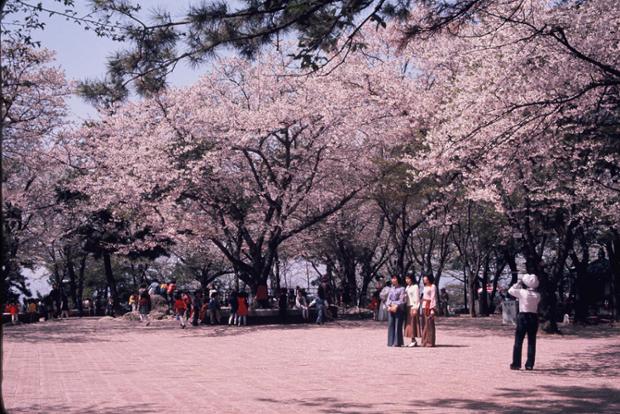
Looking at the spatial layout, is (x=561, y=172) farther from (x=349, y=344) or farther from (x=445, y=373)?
(x=445, y=373)

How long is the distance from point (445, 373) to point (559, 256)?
39.7 feet

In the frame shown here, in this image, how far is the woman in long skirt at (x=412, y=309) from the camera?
56.7ft

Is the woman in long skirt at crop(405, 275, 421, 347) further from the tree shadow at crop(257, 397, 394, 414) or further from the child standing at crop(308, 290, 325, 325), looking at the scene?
the child standing at crop(308, 290, 325, 325)

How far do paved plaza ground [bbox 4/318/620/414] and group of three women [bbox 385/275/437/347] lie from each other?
51cm

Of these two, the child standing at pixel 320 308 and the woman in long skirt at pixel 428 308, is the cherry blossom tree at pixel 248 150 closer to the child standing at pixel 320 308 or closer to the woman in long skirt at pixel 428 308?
the child standing at pixel 320 308

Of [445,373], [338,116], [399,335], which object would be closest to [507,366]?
[445,373]

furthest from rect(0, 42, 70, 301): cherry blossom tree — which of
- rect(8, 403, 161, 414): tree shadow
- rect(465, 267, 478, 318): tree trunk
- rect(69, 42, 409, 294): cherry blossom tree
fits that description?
rect(465, 267, 478, 318): tree trunk

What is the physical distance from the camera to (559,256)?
22.4m

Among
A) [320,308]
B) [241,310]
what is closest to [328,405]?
[241,310]

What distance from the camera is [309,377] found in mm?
11211

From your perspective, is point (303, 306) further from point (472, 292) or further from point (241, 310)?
point (472, 292)

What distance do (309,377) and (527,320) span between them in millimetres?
3626

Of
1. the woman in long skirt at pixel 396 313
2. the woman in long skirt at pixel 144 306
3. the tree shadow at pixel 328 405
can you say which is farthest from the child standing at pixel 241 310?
the tree shadow at pixel 328 405

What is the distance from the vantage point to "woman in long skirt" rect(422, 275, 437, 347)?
54.6ft
